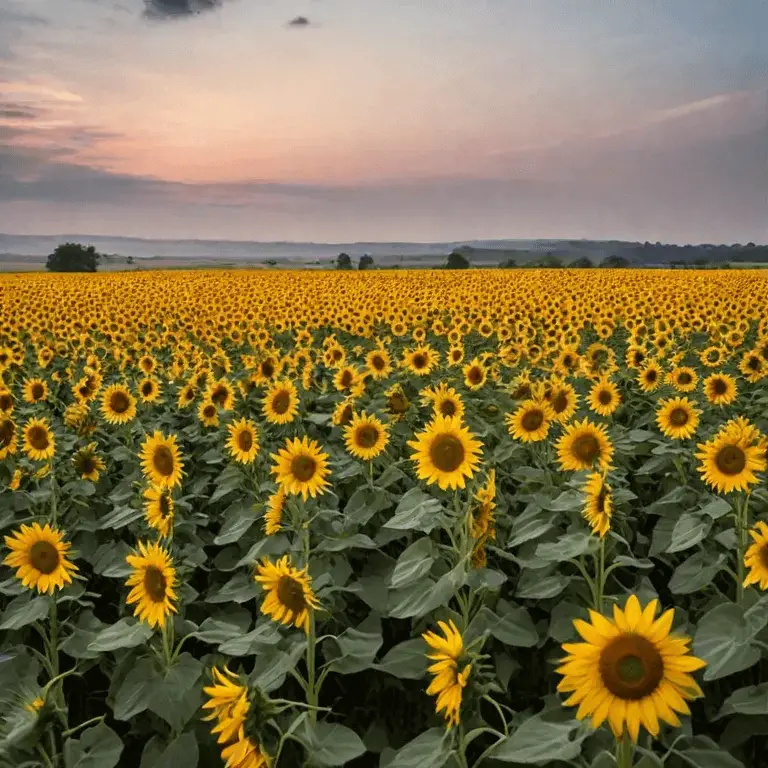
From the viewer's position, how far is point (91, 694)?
190 inches

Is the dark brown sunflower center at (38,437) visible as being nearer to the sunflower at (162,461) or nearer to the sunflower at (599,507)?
the sunflower at (162,461)

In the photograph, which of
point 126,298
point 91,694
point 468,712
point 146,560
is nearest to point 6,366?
point 91,694

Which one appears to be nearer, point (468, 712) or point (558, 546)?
point (468, 712)

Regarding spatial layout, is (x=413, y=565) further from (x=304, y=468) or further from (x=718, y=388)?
(x=718, y=388)

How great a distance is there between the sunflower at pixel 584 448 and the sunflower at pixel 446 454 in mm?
828

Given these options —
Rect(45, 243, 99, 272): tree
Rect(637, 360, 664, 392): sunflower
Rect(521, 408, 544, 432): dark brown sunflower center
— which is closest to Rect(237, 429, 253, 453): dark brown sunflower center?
Rect(521, 408, 544, 432): dark brown sunflower center

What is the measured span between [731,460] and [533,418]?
1.48 m

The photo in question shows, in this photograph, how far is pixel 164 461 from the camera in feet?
17.1

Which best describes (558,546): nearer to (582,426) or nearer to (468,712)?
(582,426)

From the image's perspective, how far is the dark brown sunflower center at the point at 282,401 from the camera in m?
6.59

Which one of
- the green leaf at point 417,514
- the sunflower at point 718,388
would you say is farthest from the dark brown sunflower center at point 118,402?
the sunflower at point 718,388

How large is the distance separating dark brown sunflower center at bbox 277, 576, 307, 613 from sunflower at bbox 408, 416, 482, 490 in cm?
122

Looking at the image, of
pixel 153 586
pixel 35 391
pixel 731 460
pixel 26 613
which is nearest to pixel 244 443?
pixel 26 613

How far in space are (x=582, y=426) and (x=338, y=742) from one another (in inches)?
104
